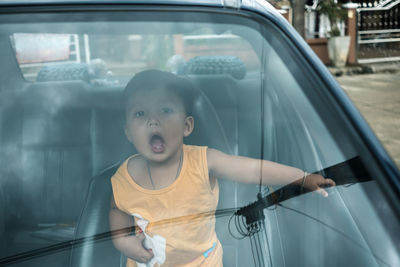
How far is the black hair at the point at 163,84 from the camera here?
117cm

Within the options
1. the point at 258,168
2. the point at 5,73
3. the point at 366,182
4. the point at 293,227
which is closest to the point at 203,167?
the point at 258,168

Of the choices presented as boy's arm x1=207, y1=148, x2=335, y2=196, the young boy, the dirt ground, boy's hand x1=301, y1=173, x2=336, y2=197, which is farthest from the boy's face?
the dirt ground

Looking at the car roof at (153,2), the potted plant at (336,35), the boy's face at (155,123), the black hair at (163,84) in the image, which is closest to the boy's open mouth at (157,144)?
the boy's face at (155,123)

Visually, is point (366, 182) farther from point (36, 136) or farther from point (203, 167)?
point (36, 136)

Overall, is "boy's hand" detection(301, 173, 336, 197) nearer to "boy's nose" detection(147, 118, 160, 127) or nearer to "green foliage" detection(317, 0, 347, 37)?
"boy's nose" detection(147, 118, 160, 127)

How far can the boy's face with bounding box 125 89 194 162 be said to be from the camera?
114cm

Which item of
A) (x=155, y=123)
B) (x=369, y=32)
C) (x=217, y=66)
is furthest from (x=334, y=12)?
(x=155, y=123)

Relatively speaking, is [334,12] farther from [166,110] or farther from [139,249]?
[139,249]

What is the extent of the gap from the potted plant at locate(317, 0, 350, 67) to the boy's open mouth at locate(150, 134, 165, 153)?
10344mm

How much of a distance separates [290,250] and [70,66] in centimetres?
86

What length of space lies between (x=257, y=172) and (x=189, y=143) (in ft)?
0.68

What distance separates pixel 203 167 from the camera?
118 centimetres

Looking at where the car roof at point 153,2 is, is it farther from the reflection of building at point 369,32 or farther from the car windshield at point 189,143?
the reflection of building at point 369,32

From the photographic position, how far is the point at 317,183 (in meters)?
1.07
